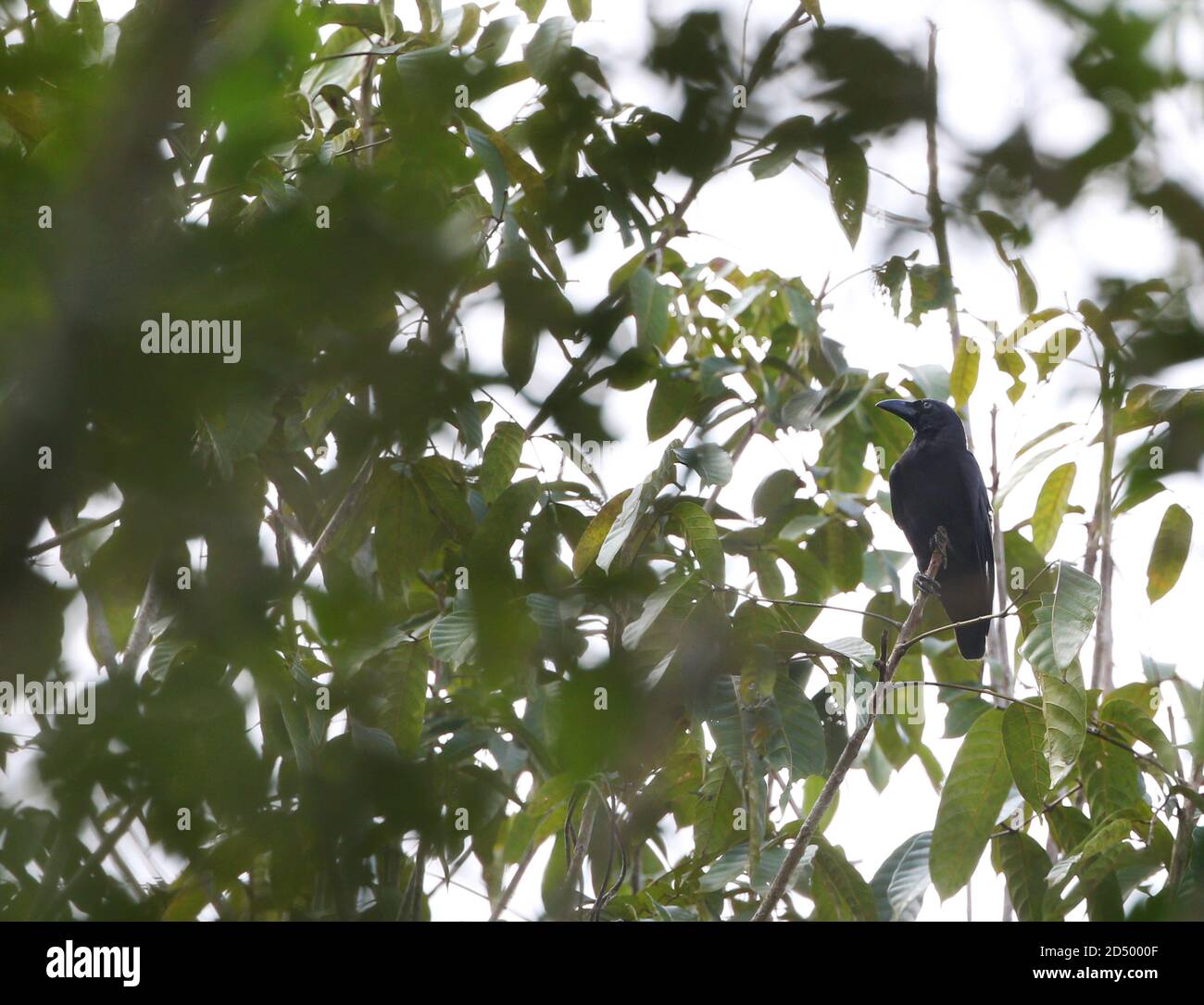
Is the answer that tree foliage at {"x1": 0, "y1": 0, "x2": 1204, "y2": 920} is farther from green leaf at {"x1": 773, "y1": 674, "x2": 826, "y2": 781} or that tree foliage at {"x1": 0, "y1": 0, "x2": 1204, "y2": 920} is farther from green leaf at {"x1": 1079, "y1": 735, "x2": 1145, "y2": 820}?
green leaf at {"x1": 1079, "y1": 735, "x2": 1145, "y2": 820}

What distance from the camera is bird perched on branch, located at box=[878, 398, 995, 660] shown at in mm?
4340

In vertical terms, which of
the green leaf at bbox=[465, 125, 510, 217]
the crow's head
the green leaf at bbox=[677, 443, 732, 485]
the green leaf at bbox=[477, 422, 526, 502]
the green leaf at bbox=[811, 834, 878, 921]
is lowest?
the green leaf at bbox=[811, 834, 878, 921]

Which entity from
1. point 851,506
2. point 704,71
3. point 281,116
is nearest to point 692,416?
point 851,506

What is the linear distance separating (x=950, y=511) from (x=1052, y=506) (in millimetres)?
1408

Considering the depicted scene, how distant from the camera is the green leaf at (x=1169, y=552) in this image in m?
2.42

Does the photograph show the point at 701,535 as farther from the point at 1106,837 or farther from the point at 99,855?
the point at 99,855

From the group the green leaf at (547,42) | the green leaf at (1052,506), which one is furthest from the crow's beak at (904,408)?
the green leaf at (547,42)

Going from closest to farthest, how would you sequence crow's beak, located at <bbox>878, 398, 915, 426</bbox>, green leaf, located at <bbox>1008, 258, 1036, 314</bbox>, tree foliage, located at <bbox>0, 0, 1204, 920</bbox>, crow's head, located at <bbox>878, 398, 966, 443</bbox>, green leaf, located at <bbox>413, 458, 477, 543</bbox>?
tree foliage, located at <bbox>0, 0, 1204, 920</bbox>
green leaf, located at <bbox>1008, 258, 1036, 314</bbox>
green leaf, located at <bbox>413, 458, 477, 543</bbox>
crow's beak, located at <bbox>878, 398, 915, 426</bbox>
crow's head, located at <bbox>878, 398, 966, 443</bbox>

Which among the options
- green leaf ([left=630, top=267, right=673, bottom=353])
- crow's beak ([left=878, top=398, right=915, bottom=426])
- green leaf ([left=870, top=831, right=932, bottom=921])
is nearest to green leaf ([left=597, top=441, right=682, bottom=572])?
green leaf ([left=630, top=267, right=673, bottom=353])

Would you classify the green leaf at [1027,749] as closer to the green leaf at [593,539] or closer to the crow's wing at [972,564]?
the green leaf at [593,539]

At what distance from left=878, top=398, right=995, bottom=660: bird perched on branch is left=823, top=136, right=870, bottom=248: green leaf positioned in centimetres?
339

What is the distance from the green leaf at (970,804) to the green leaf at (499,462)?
105 cm

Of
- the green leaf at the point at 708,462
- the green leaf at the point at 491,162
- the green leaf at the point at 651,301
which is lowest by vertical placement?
the green leaf at the point at 491,162
